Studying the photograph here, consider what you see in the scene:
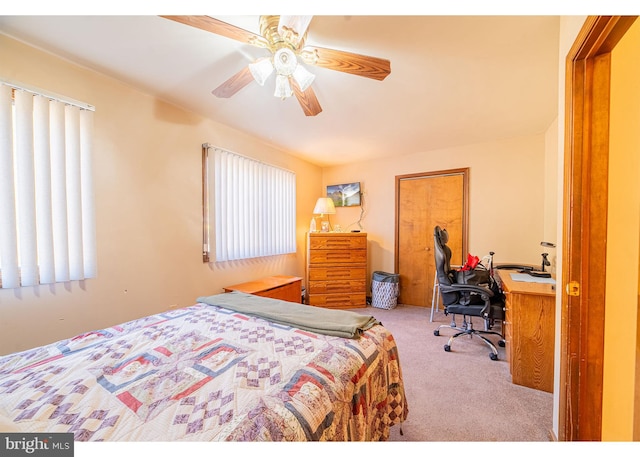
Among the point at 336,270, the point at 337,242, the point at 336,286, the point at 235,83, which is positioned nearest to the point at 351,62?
the point at 235,83

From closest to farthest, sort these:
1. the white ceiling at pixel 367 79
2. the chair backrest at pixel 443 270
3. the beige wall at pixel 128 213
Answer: the white ceiling at pixel 367 79, the beige wall at pixel 128 213, the chair backrest at pixel 443 270

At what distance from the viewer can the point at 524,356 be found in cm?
183

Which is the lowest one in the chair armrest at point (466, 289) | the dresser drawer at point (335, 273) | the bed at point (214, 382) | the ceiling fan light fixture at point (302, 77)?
the dresser drawer at point (335, 273)

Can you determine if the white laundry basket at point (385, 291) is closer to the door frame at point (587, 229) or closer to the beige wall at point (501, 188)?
the beige wall at point (501, 188)

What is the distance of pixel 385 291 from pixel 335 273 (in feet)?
2.67

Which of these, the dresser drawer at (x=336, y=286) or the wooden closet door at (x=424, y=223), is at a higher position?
the wooden closet door at (x=424, y=223)

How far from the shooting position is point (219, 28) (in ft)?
3.68

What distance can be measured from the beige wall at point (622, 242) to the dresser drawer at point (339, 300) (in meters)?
2.73

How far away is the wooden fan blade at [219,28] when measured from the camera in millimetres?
1043

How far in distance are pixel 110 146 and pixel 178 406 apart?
2041 millimetres

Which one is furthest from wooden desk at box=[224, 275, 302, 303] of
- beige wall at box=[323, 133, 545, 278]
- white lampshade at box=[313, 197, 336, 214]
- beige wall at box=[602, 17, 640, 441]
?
beige wall at box=[602, 17, 640, 441]

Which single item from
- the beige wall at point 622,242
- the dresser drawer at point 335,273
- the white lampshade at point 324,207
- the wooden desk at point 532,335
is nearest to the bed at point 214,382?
the beige wall at point 622,242

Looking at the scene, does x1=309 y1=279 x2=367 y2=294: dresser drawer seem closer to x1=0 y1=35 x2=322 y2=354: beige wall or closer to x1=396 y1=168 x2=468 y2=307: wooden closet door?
x1=396 y1=168 x2=468 y2=307: wooden closet door
